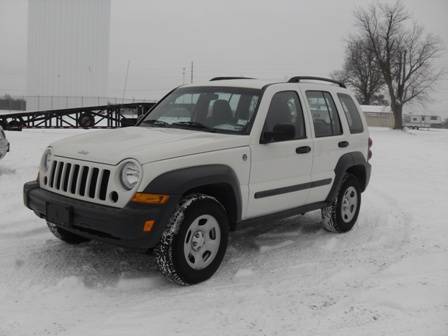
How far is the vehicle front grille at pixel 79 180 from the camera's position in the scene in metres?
4.43

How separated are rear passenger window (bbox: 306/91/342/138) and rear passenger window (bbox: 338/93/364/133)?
302 millimetres

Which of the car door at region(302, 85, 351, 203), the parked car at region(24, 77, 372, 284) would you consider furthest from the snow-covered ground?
the car door at region(302, 85, 351, 203)

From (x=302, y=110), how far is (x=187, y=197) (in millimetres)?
2004

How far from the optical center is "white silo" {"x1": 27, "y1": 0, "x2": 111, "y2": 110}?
4569 cm

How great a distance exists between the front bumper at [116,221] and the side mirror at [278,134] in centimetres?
134

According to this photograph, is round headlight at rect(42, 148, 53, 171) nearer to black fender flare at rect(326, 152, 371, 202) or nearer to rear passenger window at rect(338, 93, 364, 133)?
black fender flare at rect(326, 152, 371, 202)

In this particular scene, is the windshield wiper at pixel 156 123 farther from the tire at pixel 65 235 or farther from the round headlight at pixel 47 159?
the tire at pixel 65 235

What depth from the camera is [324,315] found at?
4.09 meters

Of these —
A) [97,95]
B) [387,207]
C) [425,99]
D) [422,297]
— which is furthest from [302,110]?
[425,99]

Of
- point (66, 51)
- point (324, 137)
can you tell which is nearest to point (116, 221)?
point (324, 137)

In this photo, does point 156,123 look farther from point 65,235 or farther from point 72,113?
point 72,113

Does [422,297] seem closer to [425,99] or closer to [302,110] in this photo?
[302,110]

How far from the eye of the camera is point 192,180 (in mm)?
4480

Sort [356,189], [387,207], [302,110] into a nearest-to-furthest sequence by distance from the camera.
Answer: [302,110] → [356,189] → [387,207]
